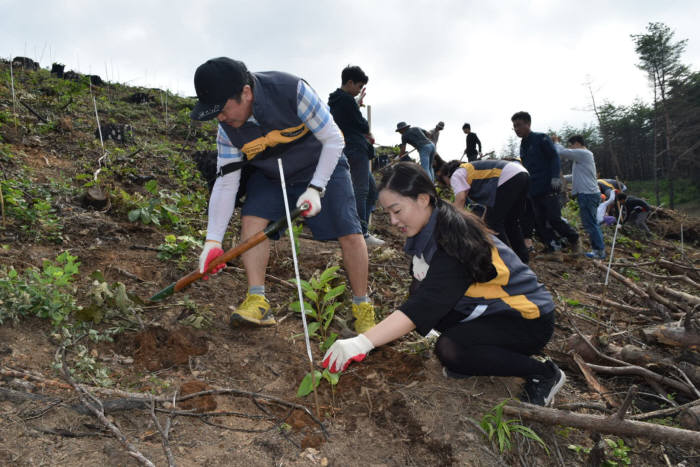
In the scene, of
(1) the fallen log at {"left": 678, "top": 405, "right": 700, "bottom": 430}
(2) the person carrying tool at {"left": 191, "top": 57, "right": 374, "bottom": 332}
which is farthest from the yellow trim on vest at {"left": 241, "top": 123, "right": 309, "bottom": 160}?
(1) the fallen log at {"left": 678, "top": 405, "right": 700, "bottom": 430}

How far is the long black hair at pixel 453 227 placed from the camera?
183 centimetres

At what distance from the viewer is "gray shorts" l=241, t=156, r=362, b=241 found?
8.59 ft

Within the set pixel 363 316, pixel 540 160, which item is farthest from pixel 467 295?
pixel 540 160

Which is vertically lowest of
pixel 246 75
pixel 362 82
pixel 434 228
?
pixel 434 228

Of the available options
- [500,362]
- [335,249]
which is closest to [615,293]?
[335,249]

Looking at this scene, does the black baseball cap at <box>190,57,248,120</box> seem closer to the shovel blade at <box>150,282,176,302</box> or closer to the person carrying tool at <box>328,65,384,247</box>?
the shovel blade at <box>150,282,176,302</box>

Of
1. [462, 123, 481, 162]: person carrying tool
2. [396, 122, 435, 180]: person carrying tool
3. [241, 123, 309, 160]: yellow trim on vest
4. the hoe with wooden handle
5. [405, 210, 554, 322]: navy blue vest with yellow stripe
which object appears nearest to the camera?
[405, 210, 554, 322]: navy blue vest with yellow stripe

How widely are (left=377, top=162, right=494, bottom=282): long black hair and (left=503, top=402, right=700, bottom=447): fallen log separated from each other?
647mm

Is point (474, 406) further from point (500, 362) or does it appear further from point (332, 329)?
point (332, 329)

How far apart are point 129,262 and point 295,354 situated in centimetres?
159

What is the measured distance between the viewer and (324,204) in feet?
8.69

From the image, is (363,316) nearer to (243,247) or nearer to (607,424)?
(243,247)

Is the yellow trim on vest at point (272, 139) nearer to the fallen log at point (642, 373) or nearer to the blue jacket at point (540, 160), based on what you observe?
the fallen log at point (642, 373)

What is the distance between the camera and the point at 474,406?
2.08m
